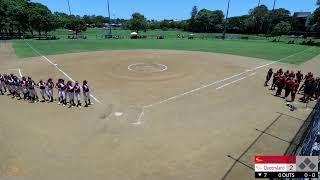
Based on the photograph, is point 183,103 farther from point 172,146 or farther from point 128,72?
point 128,72

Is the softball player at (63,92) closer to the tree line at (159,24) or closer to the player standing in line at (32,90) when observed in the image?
the player standing in line at (32,90)

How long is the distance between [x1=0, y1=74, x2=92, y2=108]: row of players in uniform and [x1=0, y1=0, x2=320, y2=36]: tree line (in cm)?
5651

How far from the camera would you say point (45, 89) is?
61.2 ft

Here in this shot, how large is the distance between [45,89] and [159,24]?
471 ft

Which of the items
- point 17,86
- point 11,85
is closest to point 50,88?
point 17,86

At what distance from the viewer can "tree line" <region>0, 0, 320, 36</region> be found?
68.6 meters

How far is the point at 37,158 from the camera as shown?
36.2ft

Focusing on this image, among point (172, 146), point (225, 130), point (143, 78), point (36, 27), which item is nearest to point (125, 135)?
point (172, 146)

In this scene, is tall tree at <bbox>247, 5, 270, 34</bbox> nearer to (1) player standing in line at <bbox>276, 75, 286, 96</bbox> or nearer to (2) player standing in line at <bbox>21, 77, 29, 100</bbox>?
(1) player standing in line at <bbox>276, 75, 286, 96</bbox>

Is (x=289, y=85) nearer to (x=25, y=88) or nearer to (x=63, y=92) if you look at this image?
(x=63, y=92)

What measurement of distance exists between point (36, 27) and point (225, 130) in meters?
72.1

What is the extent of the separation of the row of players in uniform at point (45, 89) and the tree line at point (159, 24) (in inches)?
2225

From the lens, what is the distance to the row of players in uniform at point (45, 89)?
17.1 metres
